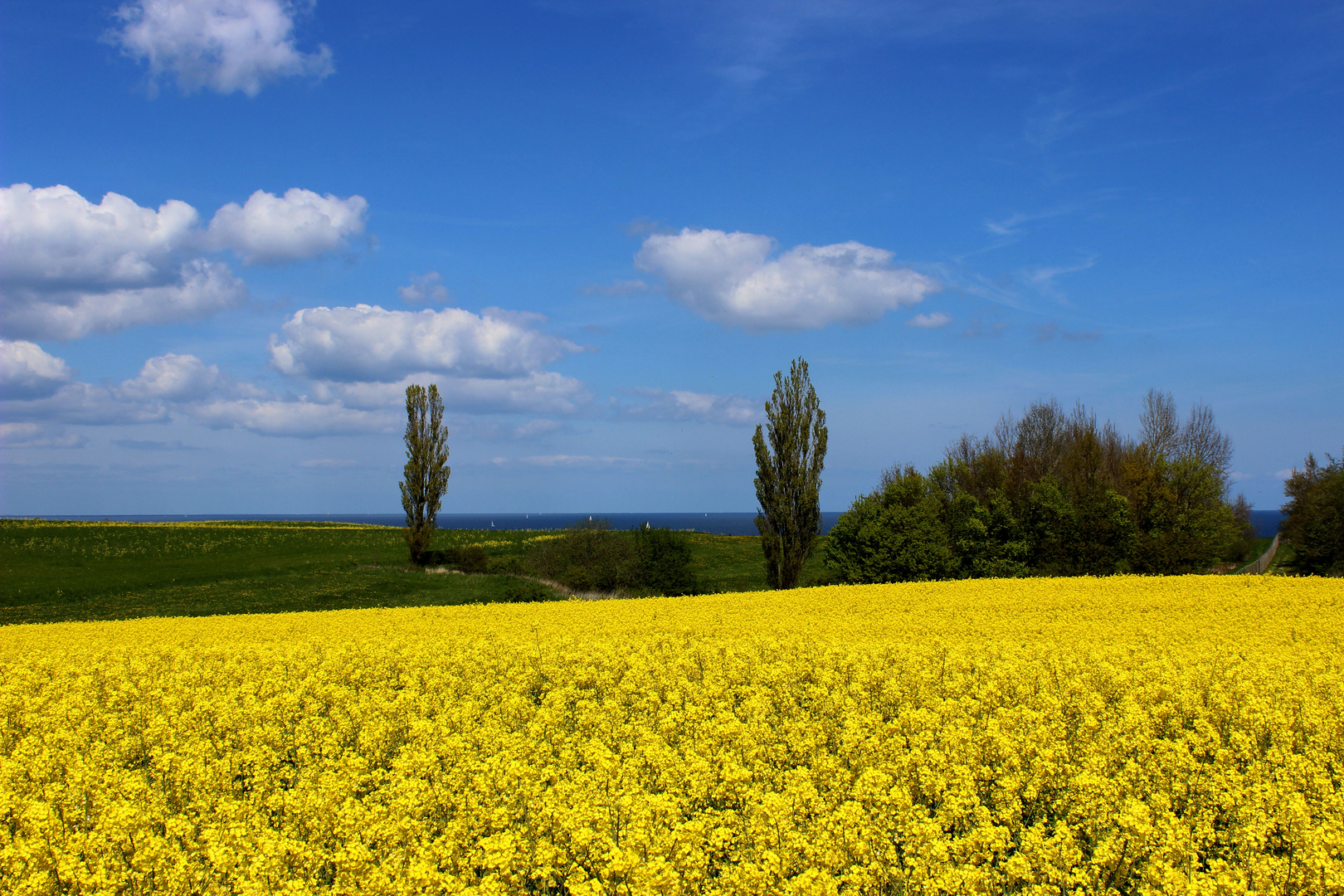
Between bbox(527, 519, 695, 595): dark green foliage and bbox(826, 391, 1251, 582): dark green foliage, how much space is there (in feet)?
24.3

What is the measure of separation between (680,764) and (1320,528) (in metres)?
50.9

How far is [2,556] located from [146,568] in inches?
328

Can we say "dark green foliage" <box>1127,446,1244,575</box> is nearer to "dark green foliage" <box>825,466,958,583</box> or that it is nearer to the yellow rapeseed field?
"dark green foliage" <box>825,466,958,583</box>

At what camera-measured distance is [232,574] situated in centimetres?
3950

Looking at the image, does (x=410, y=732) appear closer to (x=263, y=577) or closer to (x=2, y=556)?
(x=263, y=577)

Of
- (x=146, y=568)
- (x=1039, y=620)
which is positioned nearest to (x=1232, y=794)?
(x=1039, y=620)

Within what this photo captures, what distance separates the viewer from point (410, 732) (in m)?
8.12

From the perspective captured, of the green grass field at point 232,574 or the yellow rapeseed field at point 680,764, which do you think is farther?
the green grass field at point 232,574

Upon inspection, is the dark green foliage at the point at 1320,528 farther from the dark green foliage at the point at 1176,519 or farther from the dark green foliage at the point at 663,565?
the dark green foliage at the point at 663,565

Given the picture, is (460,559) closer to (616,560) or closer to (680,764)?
(616,560)

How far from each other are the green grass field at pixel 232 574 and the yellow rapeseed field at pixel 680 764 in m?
17.4

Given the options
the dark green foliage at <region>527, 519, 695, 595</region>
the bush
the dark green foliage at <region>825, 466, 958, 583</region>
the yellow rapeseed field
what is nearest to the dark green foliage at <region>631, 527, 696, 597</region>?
the dark green foliage at <region>527, 519, 695, 595</region>

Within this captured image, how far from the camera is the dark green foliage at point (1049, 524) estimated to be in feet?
107

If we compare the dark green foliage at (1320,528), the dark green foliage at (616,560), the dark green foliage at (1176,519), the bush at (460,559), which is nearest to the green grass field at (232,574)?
the bush at (460,559)
